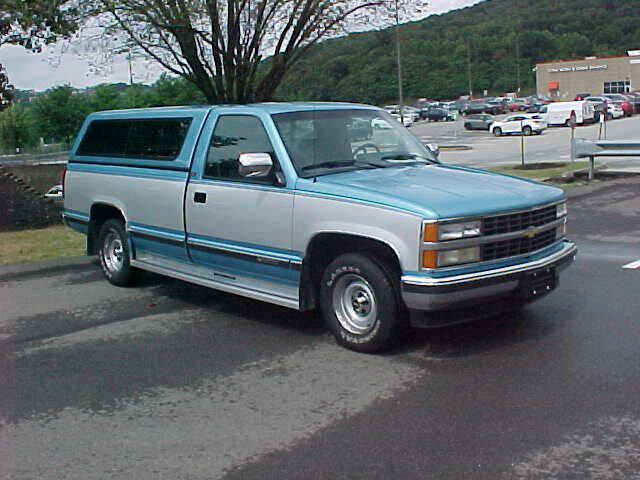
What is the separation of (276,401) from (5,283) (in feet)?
17.9

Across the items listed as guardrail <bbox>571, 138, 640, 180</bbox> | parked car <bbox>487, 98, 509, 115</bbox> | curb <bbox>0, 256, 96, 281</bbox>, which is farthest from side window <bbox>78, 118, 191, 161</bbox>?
parked car <bbox>487, 98, 509, 115</bbox>

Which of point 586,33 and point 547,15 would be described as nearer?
point 586,33

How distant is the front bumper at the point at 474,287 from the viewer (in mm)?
5922

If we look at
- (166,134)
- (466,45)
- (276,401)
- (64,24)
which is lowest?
(276,401)

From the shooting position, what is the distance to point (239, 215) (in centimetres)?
726

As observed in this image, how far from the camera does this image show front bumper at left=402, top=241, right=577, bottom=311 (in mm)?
5922

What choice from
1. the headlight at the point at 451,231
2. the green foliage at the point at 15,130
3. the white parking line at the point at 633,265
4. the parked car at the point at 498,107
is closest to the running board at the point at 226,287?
the headlight at the point at 451,231

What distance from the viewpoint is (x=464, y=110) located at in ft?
283

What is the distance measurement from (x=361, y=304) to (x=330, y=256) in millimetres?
567

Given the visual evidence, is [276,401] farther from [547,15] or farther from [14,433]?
[547,15]

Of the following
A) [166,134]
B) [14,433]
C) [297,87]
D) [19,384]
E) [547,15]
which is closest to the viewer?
[14,433]

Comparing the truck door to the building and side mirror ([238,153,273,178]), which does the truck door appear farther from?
the building

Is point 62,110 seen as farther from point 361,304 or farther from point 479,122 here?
point 361,304

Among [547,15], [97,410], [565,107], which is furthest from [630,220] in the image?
[547,15]
